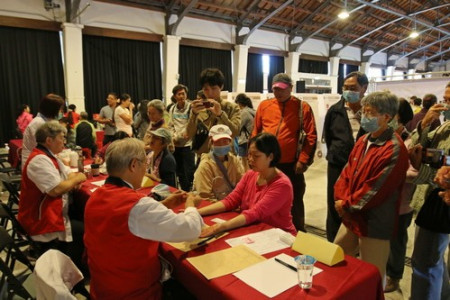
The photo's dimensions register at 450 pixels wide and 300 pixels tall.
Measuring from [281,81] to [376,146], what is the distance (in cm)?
117

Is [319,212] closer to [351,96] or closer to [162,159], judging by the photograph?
[351,96]

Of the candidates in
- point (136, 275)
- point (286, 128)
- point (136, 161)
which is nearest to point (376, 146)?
point (286, 128)

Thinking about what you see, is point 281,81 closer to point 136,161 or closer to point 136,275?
point 136,161

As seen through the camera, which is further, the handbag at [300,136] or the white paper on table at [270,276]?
the handbag at [300,136]

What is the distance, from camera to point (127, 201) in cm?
128

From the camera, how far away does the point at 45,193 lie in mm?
2137

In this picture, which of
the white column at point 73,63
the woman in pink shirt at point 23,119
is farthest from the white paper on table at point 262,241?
the white column at point 73,63

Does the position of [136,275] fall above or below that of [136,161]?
below

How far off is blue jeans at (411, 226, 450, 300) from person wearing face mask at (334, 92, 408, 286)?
0.49ft

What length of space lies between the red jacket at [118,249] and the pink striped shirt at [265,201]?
58 centimetres

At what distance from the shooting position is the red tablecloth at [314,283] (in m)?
1.11

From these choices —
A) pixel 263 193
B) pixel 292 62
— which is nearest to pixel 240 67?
pixel 292 62

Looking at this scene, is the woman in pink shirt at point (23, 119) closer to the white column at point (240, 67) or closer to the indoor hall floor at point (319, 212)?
the indoor hall floor at point (319, 212)

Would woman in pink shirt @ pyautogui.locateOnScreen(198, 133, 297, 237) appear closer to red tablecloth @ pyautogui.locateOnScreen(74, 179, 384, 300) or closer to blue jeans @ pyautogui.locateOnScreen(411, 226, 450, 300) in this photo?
red tablecloth @ pyautogui.locateOnScreen(74, 179, 384, 300)
